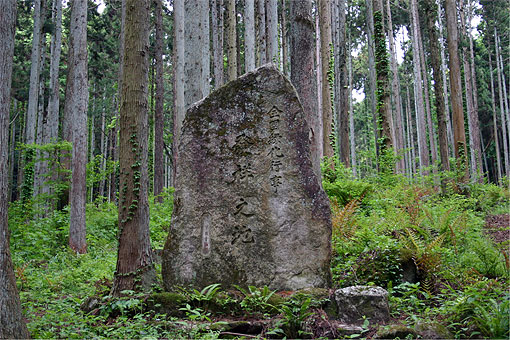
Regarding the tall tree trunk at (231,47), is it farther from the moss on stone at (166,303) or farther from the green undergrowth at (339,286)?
the moss on stone at (166,303)

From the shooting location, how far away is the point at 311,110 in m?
7.38

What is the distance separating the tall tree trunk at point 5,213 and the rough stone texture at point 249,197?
81.7 inches

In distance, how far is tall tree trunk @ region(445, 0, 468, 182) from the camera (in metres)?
12.4

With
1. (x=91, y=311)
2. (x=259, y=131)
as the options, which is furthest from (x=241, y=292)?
(x=259, y=131)

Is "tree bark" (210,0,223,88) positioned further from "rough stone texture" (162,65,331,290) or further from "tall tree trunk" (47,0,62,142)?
"rough stone texture" (162,65,331,290)

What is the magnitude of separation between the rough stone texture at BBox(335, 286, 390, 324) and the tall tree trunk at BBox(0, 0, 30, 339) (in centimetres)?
327

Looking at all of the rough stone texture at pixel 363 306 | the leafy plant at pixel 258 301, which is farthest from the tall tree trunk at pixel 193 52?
the rough stone texture at pixel 363 306

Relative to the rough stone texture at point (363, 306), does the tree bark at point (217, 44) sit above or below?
above

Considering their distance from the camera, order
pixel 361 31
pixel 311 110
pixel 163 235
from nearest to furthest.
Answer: pixel 311 110 → pixel 163 235 → pixel 361 31

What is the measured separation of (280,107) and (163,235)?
6116mm

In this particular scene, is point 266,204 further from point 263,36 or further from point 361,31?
point 361,31

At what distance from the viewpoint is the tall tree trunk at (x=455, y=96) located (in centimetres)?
1240

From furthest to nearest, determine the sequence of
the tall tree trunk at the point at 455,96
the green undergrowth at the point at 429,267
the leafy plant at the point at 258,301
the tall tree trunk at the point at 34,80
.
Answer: the tall tree trunk at the point at 34,80 → the tall tree trunk at the point at 455,96 → the leafy plant at the point at 258,301 → the green undergrowth at the point at 429,267

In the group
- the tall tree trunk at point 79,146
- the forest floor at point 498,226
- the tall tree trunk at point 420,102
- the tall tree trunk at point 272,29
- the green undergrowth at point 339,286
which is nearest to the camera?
→ the green undergrowth at point 339,286
